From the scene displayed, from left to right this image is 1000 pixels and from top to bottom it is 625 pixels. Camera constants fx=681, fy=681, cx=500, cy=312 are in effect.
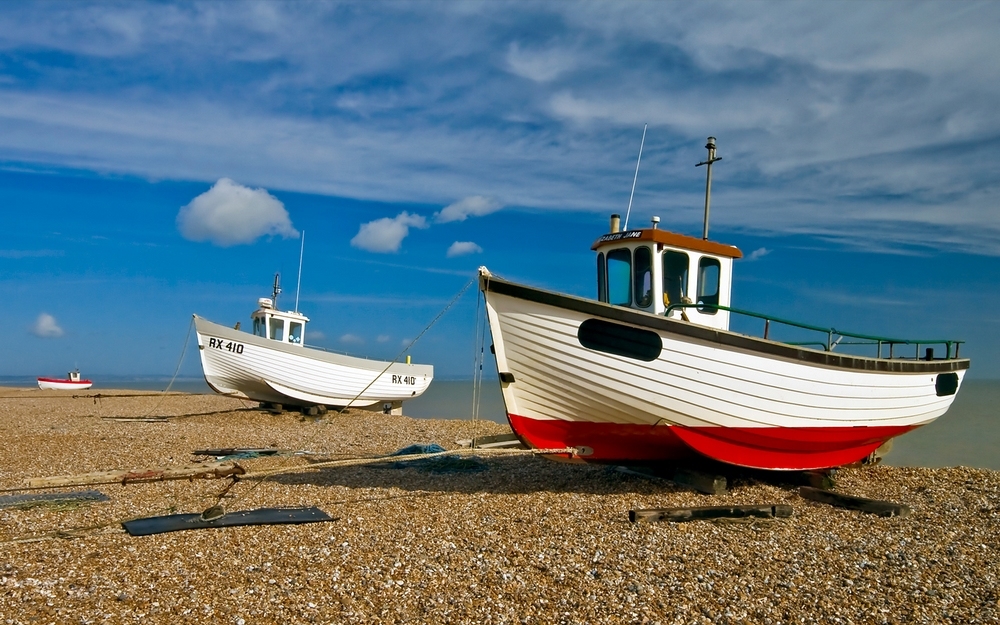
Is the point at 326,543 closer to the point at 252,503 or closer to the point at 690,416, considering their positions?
the point at 252,503

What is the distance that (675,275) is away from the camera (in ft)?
29.3

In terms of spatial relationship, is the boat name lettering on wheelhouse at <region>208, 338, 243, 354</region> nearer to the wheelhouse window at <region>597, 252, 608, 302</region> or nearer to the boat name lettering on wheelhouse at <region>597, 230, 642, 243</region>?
the wheelhouse window at <region>597, 252, 608, 302</region>

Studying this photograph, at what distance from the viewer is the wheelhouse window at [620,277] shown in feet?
29.6

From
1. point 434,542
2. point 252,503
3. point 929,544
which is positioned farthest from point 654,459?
point 252,503

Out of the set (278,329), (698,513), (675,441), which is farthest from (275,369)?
(698,513)

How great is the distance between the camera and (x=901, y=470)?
11.0 meters

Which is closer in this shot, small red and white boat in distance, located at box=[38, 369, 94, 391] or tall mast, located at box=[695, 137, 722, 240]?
tall mast, located at box=[695, 137, 722, 240]

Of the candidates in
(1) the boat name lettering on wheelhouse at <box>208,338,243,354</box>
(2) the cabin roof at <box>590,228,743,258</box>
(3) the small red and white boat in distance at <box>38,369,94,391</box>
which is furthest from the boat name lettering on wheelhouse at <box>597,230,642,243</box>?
(3) the small red and white boat in distance at <box>38,369,94,391</box>

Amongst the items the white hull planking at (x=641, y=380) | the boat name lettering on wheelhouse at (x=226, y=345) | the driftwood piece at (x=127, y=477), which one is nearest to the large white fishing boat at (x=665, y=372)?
the white hull planking at (x=641, y=380)

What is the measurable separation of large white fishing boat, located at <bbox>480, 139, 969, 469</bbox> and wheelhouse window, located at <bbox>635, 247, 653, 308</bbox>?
14mm

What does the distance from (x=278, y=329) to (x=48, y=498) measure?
13381 millimetres

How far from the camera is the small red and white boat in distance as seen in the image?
42.9m

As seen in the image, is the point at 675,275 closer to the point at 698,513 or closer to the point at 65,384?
the point at 698,513

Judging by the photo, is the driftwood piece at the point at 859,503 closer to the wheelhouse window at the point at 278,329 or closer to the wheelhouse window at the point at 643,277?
the wheelhouse window at the point at 643,277
